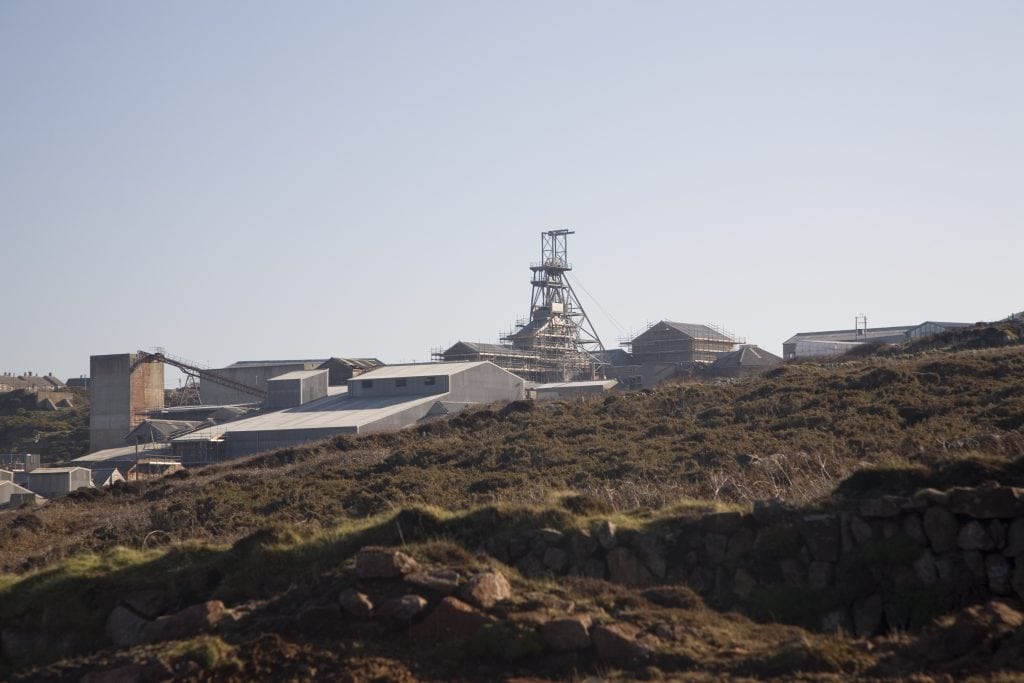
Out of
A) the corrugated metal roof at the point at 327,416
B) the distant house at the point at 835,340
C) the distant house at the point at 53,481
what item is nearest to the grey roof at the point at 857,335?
the distant house at the point at 835,340

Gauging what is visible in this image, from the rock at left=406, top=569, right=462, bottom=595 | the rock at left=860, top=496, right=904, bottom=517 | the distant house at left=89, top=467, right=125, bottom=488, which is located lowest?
the distant house at left=89, top=467, right=125, bottom=488

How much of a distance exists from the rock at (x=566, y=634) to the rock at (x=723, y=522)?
127 inches

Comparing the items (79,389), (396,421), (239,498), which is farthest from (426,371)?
(79,389)

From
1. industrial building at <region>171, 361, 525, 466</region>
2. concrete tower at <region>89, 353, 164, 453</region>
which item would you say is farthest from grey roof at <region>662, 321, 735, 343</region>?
concrete tower at <region>89, 353, 164, 453</region>

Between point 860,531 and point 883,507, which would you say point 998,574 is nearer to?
point 883,507

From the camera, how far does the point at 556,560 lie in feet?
49.3

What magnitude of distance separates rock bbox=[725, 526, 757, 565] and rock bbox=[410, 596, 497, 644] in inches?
142

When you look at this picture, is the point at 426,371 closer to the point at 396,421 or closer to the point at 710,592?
A: the point at 396,421

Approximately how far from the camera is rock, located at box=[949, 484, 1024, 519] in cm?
1330

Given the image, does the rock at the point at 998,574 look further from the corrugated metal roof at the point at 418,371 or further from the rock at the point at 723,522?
the corrugated metal roof at the point at 418,371

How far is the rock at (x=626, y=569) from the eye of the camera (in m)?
14.8

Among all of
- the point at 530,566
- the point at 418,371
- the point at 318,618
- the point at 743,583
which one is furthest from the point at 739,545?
the point at 418,371

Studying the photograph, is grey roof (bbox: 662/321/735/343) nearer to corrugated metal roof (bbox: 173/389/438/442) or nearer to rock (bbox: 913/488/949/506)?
corrugated metal roof (bbox: 173/389/438/442)

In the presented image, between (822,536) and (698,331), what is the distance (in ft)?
269
